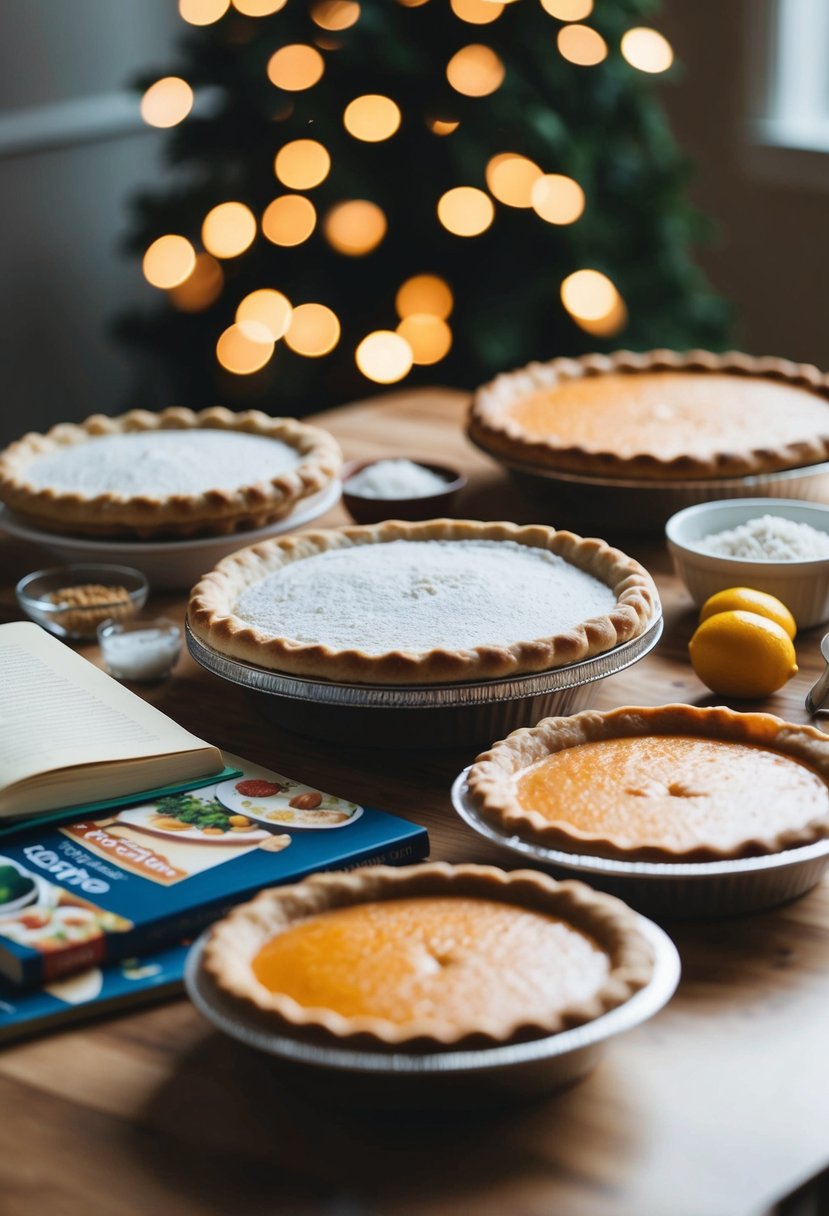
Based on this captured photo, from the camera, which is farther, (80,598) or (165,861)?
(80,598)

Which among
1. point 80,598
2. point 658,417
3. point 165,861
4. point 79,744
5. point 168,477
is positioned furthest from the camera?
point 658,417

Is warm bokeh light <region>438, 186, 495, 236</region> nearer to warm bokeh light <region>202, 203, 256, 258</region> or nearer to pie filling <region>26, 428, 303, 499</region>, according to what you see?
warm bokeh light <region>202, 203, 256, 258</region>

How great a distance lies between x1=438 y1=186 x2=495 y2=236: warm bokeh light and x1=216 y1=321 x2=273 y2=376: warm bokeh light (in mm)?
533

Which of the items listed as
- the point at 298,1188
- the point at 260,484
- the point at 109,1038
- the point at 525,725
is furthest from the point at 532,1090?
the point at 260,484

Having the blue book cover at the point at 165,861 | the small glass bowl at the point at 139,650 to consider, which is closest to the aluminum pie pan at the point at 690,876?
the blue book cover at the point at 165,861

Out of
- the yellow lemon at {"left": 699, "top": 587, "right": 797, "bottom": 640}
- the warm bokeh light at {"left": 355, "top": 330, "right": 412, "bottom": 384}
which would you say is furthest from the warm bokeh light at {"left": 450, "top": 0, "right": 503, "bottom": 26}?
the yellow lemon at {"left": 699, "top": 587, "right": 797, "bottom": 640}

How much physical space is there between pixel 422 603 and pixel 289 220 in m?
2.25

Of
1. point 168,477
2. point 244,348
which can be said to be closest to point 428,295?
point 244,348

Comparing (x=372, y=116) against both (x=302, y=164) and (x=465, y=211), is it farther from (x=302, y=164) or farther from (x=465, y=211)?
(x=465, y=211)

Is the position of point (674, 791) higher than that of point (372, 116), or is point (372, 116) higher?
point (372, 116)

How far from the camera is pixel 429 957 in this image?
92cm

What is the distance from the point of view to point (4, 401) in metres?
4.26

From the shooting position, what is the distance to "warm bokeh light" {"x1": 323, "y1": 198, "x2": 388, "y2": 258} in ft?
11.2

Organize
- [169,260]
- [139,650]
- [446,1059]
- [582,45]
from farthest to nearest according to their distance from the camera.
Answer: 1. [169,260]
2. [582,45]
3. [139,650]
4. [446,1059]
